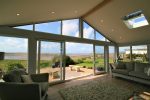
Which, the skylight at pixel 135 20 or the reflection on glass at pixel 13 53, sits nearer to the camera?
the reflection on glass at pixel 13 53

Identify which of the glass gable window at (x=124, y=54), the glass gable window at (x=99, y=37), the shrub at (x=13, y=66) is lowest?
the shrub at (x=13, y=66)

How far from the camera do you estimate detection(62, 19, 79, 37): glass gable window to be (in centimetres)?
665

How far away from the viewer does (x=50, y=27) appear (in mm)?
6059

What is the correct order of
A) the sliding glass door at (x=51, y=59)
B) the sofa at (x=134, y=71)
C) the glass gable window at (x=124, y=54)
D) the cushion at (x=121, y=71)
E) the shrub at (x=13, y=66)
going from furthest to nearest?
1. the glass gable window at (x=124, y=54)
2. the cushion at (x=121, y=71)
3. the sliding glass door at (x=51, y=59)
4. the sofa at (x=134, y=71)
5. the shrub at (x=13, y=66)

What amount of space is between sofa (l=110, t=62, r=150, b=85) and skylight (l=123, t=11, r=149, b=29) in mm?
1886

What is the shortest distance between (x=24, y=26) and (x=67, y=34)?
2.21 meters

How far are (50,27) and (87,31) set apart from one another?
8.38 ft

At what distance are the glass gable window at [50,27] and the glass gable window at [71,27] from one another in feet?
0.98

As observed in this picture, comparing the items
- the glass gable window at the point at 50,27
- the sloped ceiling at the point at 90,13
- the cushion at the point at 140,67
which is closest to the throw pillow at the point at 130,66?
the cushion at the point at 140,67

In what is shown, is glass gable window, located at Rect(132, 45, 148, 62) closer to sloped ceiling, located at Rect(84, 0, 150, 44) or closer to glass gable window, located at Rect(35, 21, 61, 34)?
sloped ceiling, located at Rect(84, 0, 150, 44)

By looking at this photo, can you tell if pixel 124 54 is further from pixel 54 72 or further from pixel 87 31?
pixel 54 72

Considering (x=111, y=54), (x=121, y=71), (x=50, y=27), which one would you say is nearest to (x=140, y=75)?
(x=121, y=71)

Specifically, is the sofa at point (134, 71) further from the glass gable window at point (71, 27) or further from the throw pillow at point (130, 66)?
the glass gable window at point (71, 27)

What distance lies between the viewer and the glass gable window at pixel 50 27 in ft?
18.6
